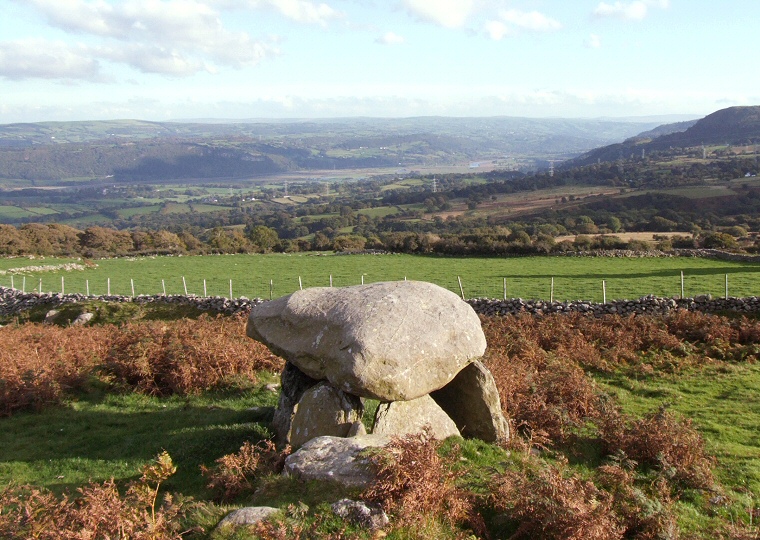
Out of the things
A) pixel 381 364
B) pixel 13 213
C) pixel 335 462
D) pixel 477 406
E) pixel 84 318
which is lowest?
pixel 13 213

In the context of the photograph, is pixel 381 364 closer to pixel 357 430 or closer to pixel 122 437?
pixel 357 430

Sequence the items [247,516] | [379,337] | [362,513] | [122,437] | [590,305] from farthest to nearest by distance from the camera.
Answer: [590,305]
[122,437]
[379,337]
[247,516]
[362,513]

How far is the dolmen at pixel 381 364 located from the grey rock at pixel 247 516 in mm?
2128

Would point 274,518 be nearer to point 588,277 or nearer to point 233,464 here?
point 233,464

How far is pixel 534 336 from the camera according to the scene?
66.7 feet

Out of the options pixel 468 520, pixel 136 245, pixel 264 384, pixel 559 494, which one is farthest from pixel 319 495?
pixel 136 245

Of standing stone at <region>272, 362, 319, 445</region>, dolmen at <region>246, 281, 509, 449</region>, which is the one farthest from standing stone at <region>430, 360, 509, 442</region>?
standing stone at <region>272, 362, 319, 445</region>

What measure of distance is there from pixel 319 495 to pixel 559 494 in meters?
3.22

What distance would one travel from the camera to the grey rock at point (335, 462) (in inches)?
311

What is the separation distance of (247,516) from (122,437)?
Answer: 6.41 meters

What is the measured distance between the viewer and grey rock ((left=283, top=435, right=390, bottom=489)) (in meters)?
7.91

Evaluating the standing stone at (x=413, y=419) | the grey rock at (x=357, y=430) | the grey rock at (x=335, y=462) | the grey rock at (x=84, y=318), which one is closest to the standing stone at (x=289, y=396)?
the grey rock at (x=357, y=430)

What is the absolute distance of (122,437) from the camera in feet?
40.4

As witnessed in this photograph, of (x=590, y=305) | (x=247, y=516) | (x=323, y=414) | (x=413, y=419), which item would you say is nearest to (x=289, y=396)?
(x=323, y=414)
